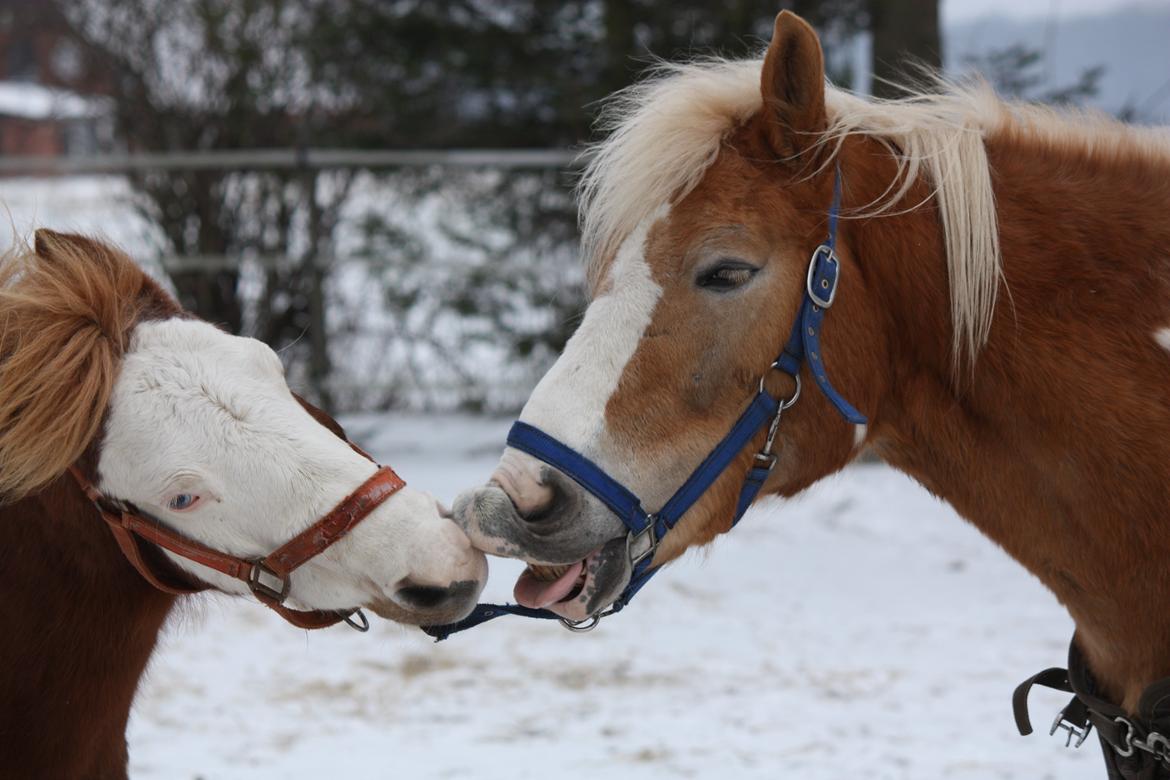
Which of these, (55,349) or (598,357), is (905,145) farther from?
(55,349)

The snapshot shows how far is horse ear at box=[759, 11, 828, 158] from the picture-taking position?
198cm

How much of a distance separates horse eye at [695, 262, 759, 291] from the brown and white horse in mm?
664

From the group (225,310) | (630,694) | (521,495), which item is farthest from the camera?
(225,310)

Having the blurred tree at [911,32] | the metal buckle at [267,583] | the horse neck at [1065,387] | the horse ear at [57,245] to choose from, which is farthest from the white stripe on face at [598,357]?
the blurred tree at [911,32]

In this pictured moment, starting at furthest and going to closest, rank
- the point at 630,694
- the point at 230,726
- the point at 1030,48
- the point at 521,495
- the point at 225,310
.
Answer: the point at 225,310
the point at 1030,48
the point at 630,694
the point at 230,726
the point at 521,495

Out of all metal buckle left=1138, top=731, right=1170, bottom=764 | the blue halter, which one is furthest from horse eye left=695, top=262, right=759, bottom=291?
metal buckle left=1138, top=731, right=1170, bottom=764

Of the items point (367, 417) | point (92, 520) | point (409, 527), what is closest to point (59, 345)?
point (92, 520)

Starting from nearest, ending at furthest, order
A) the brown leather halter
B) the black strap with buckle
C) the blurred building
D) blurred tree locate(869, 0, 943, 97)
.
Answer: the black strap with buckle
the brown leather halter
blurred tree locate(869, 0, 943, 97)
the blurred building

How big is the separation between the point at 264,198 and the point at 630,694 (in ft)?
17.3

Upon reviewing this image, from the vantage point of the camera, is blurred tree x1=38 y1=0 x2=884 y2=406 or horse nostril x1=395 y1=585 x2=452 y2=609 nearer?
horse nostril x1=395 y1=585 x2=452 y2=609

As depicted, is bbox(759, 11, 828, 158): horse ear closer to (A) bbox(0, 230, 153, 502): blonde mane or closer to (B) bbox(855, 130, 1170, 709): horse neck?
(B) bbox(855, 130, 1170, 709): horse neck

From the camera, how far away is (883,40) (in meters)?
7.06

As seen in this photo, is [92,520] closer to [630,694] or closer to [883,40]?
[630,694]

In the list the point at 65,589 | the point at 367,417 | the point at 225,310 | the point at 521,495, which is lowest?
the point at 367,417
